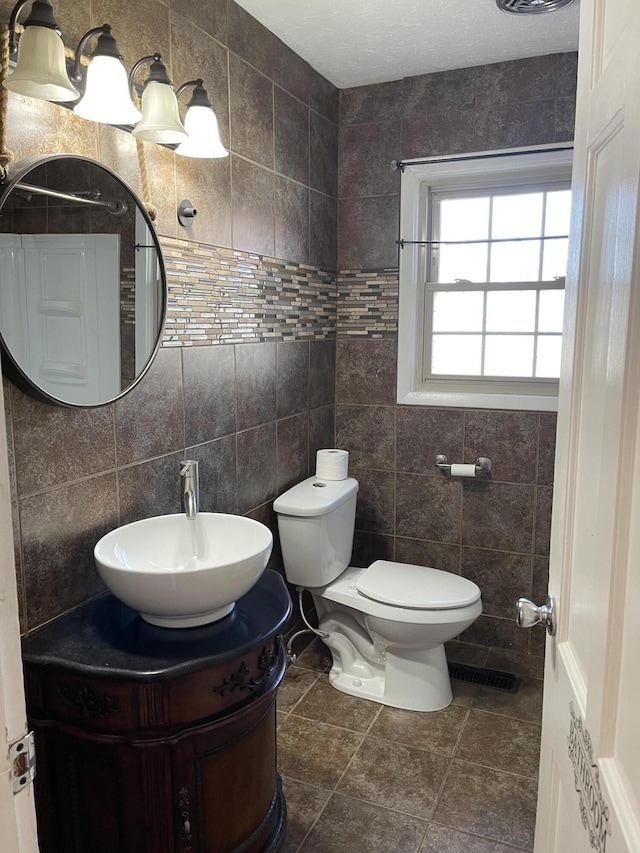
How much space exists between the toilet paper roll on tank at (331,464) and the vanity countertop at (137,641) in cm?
110

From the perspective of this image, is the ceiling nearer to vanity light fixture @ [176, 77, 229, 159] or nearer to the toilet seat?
vanity light fixture @ [176, 77, 229, 159]

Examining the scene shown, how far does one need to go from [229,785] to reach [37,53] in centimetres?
171

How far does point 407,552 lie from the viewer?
122 inches

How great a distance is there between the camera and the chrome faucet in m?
1.92

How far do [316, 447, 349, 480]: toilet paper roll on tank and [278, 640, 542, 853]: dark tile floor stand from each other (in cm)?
85

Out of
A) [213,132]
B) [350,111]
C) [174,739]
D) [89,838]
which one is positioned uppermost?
[350,111]

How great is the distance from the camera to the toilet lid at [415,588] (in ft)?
8.00

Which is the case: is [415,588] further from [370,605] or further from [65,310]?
[65,310]

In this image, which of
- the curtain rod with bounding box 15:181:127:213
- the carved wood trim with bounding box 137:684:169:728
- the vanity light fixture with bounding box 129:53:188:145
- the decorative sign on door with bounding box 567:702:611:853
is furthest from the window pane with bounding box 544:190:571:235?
the carved wood trim with bounding box 137:684:169:728

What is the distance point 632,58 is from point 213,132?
1.35m

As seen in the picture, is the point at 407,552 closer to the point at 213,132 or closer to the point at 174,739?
the point at 174,739

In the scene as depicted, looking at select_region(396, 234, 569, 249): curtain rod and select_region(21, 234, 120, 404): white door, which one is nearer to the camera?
select_region(21, 234, 120, 404): white door

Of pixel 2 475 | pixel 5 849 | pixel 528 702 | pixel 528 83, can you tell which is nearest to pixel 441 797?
pixel 528 702

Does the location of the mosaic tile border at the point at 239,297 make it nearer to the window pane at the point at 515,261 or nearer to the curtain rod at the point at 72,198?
the curtain rod at the point at 72,198
